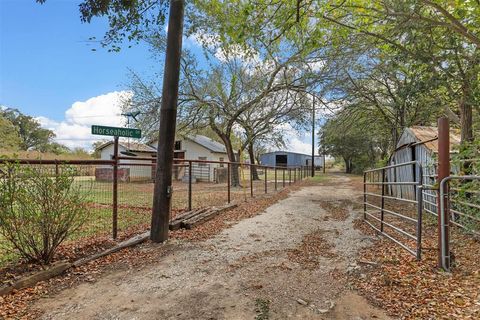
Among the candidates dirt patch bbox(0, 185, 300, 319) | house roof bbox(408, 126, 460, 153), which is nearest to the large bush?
dirt patch bbox(0, 185, 300, 319)

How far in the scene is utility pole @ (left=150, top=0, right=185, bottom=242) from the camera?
16.6 feet

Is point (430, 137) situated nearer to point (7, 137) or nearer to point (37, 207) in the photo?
point (37, 207)

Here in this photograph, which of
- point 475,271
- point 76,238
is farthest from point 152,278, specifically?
point 475,271

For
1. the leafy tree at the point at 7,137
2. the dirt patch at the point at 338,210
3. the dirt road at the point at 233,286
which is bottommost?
the dirt road at the point at 233,286

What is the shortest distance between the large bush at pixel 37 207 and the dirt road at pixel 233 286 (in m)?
0.80

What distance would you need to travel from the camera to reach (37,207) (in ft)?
11.6

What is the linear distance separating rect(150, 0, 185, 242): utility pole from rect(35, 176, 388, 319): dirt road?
1.65ft

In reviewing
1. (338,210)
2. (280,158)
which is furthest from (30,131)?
(338,210)

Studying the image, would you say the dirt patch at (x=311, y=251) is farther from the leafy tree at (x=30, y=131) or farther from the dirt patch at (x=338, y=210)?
the leafy tree at (x=30, y=131)

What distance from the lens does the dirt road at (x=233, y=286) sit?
2.78 meters

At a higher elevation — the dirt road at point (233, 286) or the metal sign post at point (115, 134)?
the metal sign post at point (115, 134)

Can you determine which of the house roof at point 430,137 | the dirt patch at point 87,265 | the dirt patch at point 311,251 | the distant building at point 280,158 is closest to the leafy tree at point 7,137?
the distant building at point 280,158

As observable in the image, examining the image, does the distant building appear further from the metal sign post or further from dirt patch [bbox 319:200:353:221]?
the metal sign post

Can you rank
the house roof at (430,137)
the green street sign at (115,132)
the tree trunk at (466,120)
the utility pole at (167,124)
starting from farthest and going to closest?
1. the house roof at (430,137)
2. the tree trunk at (466,120)
3. the utility pole at (167,124)
4. the green street sign at (115,132)
